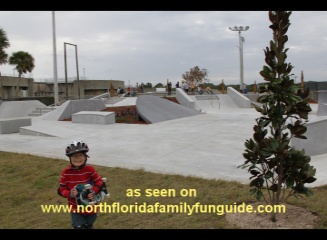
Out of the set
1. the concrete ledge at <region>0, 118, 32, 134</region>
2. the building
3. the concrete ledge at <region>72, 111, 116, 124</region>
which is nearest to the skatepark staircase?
the concrete ledge at <region>72, 111, 116, 124</region>

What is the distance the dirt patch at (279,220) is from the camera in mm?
3579

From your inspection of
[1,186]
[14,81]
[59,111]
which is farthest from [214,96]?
[14,81]

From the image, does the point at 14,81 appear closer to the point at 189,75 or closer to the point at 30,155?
the point at 189,75

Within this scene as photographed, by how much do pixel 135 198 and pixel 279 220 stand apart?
213 cm

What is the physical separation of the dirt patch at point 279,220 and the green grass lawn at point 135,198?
11cm

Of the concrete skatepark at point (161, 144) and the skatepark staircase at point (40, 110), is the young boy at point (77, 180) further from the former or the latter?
the skatepark staircase at point (40, 110)

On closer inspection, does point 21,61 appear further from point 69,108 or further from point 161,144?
point 161,144

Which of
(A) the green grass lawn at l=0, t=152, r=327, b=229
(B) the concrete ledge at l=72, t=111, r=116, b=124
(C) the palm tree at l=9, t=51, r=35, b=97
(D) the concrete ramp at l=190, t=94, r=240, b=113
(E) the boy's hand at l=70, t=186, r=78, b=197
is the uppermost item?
(C) the palm tree at l=9, t=51, r=35, b=97

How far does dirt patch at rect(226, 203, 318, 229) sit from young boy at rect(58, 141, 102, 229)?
1679 millimetres

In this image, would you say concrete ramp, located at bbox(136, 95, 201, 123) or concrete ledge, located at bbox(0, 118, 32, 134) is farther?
concrete ramp, located at bbox(136, 95, 201, 123)

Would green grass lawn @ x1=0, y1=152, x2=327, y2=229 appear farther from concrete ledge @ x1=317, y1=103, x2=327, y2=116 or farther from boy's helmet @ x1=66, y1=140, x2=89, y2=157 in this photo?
concrete ledge @ x1=317, y1=103, x2=327, y2=116

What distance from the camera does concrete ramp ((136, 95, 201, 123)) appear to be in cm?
1498

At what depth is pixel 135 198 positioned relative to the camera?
4887 millimetres

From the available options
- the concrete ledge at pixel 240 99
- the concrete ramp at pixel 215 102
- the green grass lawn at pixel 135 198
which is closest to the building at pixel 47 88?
the concrete ramp at pixel 215 102
